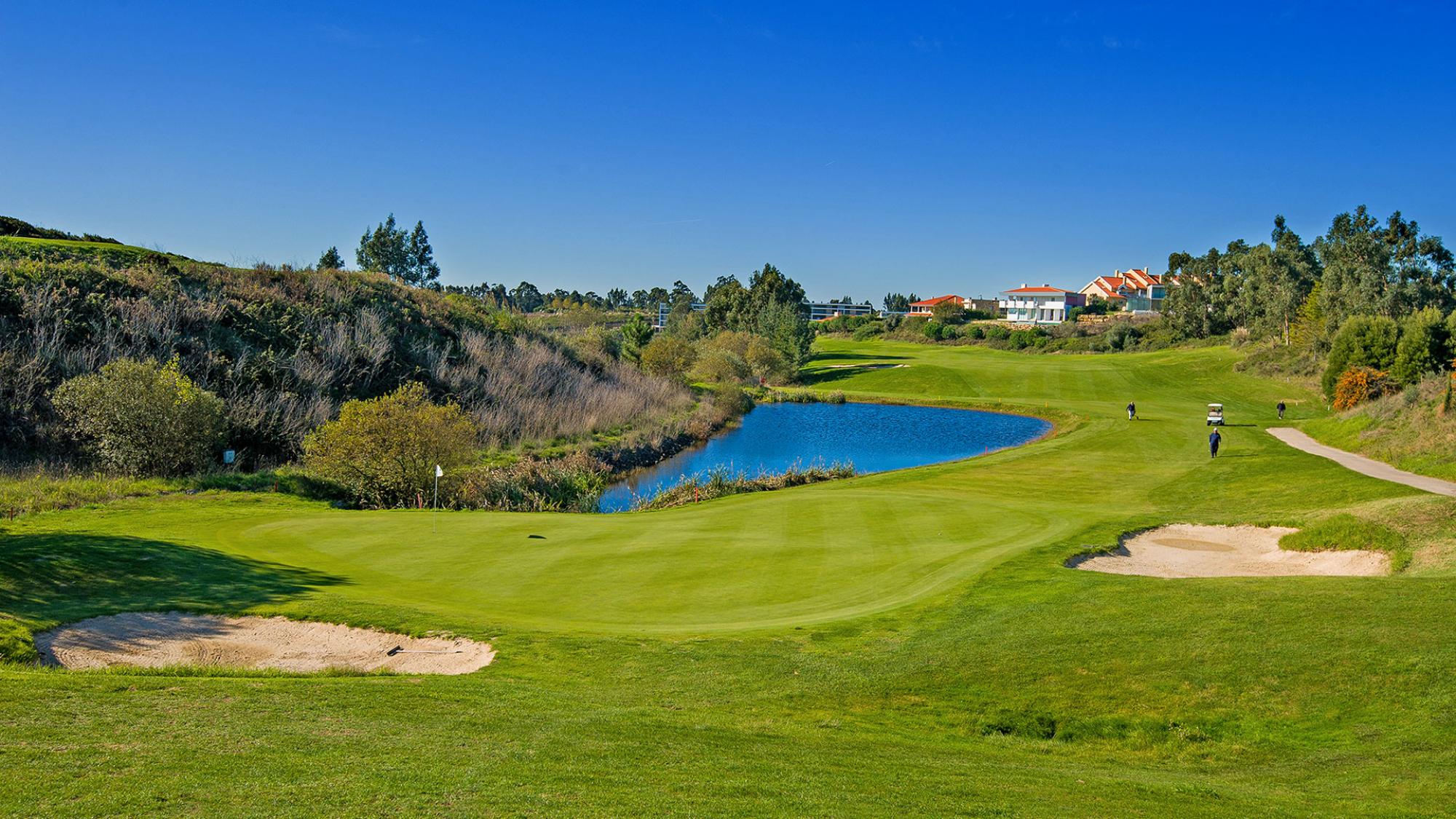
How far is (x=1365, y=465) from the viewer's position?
33438 millimetres

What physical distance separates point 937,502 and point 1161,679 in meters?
15.6

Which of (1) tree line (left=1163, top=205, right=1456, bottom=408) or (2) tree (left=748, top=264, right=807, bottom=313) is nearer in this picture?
(1) tree line (left=1163, top=205, right=1456, bottom=408)

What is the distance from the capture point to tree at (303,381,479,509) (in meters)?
29.1

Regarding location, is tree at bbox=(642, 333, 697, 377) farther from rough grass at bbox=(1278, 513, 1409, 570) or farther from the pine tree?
rough grass at bbox=(1278, 513, 1409, 570)

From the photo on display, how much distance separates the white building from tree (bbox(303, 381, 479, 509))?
12986 cm

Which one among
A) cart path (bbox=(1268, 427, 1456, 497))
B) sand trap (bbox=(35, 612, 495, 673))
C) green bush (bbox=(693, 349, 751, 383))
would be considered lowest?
sand trap (bbox=(35, 612, 495, 673))

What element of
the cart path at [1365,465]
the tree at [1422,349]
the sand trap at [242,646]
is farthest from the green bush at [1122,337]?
the sand trap at [242,646]

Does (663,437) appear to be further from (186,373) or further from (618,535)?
(618,535)

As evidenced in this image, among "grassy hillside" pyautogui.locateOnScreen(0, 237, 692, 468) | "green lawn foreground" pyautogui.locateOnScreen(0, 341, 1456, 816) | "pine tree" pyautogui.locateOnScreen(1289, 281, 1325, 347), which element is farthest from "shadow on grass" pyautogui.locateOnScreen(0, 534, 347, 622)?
"pine tree" pyautogui.locateOnScreen(1289, 281, 1325, 347)

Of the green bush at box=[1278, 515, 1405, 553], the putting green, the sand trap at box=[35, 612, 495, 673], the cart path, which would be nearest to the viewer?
the sand trap at box=[35, 612, 495, 673]

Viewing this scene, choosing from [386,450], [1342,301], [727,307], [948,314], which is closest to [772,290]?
[727,307]

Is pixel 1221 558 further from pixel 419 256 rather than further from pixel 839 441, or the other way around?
pixel 419 256

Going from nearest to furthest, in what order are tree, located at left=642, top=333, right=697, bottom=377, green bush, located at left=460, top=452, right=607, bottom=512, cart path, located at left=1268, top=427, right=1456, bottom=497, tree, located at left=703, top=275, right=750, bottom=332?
cart path, located at left=1268, top=427, right=1456, bottom=497 < green bush, located at left=460, top=452, right=607, bottom=512 < tree, located at left=642, top=333, right=697, bottom=377 < tree, located at left=703, top=275, right=750, bottom=332

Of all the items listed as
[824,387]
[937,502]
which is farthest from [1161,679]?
[824,387]
